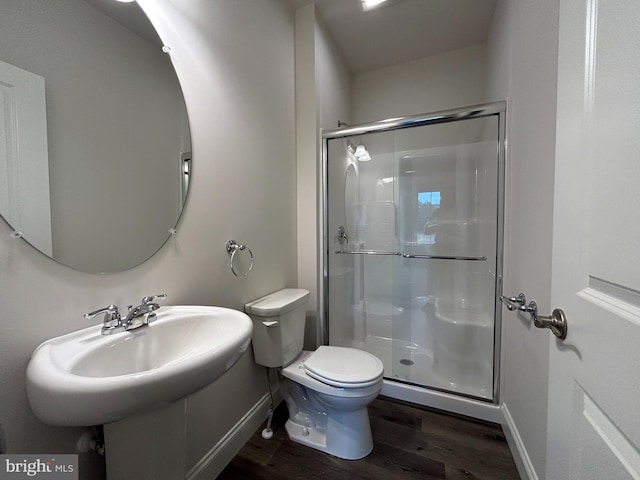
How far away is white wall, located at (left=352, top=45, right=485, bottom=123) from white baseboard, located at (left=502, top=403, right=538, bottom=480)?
7.85 feet

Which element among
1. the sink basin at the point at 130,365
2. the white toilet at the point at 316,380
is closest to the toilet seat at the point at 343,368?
the white toilet at the point at 316,380

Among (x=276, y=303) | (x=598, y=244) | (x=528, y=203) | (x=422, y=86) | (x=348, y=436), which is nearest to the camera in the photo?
(x=598, y=244)

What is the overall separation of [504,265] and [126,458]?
1.85m

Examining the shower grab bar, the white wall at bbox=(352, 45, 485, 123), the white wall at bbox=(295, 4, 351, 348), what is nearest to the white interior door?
the white wall at bbox=(295, 4, 351, 348)

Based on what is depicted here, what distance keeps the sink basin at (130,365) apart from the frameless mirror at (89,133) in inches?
9.1

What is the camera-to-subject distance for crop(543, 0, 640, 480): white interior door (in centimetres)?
36

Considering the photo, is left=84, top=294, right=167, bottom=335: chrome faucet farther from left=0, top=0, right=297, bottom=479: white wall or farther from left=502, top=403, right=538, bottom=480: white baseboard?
left=502, top=403, right=538, bottom=480: white baseboard

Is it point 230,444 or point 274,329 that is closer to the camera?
point 230,444

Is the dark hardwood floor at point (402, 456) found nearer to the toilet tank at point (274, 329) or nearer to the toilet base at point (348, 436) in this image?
the toilet base at point (348, 436)

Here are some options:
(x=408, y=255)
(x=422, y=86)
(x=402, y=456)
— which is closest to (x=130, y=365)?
(x=402, y=456)

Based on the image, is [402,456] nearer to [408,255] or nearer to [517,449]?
[517,449]

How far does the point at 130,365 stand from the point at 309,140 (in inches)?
63.0

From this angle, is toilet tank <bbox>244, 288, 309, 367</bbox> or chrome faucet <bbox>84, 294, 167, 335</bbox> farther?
toilet tank <bbox>244, 288, 309, 367</bbox>

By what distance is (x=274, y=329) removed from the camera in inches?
52.6
